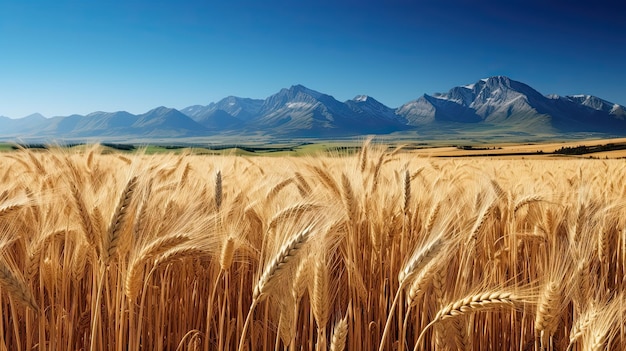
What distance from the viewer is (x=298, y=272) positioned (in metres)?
1.63

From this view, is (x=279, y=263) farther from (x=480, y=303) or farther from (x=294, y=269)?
(x=480, y=303)

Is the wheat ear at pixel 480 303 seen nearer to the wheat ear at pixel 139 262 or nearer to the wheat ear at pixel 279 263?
the wheat ear at pixel 279 263

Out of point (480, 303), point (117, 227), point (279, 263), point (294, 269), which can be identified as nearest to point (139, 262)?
point (117, 227)

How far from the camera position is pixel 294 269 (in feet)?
5.57

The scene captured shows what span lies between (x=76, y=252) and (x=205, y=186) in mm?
1662

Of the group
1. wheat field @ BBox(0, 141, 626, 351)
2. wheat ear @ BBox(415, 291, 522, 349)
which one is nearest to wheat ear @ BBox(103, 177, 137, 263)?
wheat field @ BBox(0, 141, 626, 351)

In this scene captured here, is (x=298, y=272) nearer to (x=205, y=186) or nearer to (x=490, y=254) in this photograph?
(x=490, y=254)

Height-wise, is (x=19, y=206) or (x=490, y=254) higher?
(x=19, y=206)

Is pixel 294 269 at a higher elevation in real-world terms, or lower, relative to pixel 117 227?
lower

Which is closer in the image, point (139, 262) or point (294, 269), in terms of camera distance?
point (139, 262)

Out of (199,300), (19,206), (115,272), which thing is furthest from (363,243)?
(19,206)

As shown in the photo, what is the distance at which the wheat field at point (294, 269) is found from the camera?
148 centimetres

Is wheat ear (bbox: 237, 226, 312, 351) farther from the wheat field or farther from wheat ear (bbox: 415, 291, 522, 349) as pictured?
wheat ear (bbox: 415, 291, 522, 349)

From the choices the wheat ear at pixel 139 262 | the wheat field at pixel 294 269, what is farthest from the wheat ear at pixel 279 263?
the wheat ear at pixel 139 262
